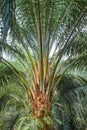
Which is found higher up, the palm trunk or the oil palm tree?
the oil palm tree

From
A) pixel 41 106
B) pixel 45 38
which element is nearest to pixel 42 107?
pixel 41 106

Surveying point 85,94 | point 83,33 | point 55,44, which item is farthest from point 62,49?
point 85,94

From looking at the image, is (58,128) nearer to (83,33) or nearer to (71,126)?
(71,126)

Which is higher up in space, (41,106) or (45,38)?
(45,38)

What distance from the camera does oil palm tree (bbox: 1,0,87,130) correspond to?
287 inches

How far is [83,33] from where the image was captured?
8.80 m

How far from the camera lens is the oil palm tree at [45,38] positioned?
7.29 meters

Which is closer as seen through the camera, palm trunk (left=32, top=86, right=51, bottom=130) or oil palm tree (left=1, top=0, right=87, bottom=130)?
palm trunk (left=32, top=86, right=51, bottom=130)

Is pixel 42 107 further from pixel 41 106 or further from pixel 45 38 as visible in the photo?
pixel 45 38

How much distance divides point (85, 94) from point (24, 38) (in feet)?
9.92

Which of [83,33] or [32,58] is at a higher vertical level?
[83,33]

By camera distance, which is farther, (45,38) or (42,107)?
(45,38)

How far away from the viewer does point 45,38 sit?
802cm

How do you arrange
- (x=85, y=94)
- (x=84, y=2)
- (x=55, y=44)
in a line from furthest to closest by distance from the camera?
(x=85, y=94), (x=55, y=44), (x=84, y=2)
